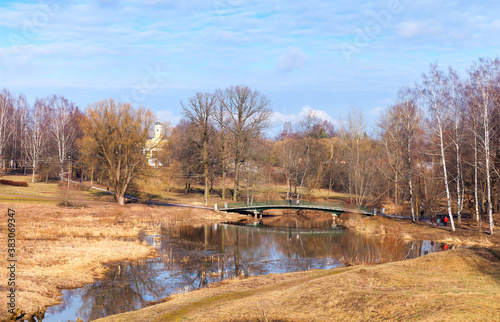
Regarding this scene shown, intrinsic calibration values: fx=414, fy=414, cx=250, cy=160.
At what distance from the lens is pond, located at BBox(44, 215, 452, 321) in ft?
59.8

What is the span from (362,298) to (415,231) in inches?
1120

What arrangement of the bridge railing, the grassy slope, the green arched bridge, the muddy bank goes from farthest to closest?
the bridge railing, the green arched bridge, the muddy bank, the grassy slope

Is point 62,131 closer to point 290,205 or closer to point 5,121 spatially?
point 5,121

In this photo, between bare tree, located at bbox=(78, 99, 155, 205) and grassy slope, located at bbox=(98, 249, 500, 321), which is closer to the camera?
grassy slope, located at bbox=(98, 249, 500, 321)

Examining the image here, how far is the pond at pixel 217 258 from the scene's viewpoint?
18233mm

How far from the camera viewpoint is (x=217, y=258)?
28453 mm

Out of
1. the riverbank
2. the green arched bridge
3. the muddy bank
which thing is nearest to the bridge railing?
the green arched bridge

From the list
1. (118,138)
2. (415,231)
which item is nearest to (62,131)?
(118,138)

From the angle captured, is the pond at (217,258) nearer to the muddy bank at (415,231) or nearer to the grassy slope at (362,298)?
the muddy bank at (415,231)

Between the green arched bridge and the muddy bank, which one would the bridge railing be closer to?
the green arched bridge

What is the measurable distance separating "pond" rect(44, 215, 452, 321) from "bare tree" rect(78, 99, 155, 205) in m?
11.5

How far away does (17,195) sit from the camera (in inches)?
1992

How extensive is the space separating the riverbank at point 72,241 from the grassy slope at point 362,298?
18.8 ft

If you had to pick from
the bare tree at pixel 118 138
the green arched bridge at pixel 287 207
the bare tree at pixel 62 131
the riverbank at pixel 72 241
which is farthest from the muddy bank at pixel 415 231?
the bare tree at pixel 62 131
